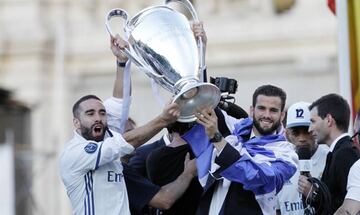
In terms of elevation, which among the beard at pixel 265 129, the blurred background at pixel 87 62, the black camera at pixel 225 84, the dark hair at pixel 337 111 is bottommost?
the beard at pixel 265 129

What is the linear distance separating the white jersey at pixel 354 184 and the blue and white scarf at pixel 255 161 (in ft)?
0.96

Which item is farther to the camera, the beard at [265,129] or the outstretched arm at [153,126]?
the beard at [265,129]

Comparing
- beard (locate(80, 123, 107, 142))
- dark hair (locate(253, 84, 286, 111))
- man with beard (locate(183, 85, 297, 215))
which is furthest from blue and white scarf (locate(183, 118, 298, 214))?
beard (locate(80, 123, 107, 142))

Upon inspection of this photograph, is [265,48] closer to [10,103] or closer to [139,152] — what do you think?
[10,103]

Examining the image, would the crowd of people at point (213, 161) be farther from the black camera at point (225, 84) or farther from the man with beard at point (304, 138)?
the black camera at point (225, 84)

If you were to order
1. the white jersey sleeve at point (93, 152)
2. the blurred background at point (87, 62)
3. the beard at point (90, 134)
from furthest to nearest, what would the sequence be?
1. the blurred background at point (87, 62)
2. the beard at point (90, 134)
3. the white jersey sleeve at point (93, 152)

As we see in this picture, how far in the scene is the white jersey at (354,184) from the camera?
7.28 m

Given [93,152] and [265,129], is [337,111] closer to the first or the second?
[265,129]

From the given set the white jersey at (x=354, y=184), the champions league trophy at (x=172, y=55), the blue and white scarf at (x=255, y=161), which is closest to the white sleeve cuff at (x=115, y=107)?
the champions league trophy at (x=172, y=55)

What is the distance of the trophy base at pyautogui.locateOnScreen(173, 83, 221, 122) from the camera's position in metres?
6.93

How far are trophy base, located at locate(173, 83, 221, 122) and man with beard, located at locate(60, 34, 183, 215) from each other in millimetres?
460

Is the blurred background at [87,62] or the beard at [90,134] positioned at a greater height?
the blurred background at [87,62]

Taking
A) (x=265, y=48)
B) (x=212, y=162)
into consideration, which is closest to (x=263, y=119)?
(x=212, y=162)

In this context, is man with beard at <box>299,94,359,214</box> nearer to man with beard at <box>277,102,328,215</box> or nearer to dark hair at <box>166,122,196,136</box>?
man with beard at <box>277,102,328,215</box>
